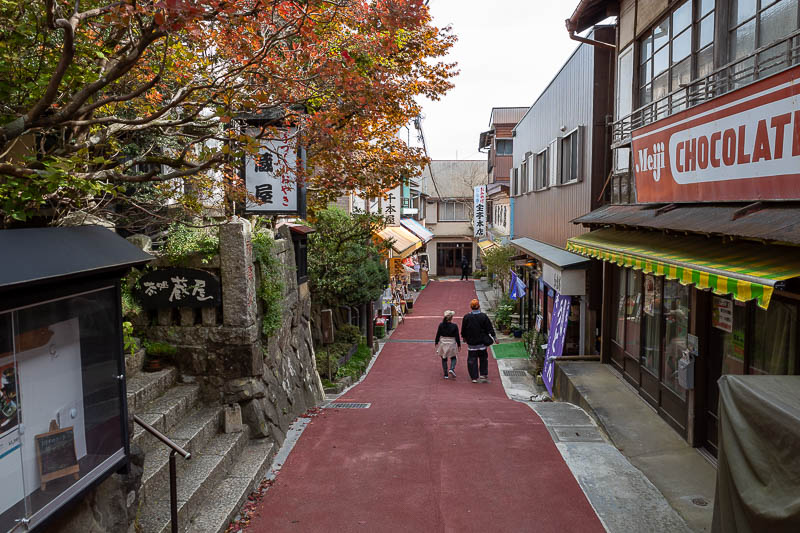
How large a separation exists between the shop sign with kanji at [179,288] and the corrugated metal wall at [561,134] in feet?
28.3

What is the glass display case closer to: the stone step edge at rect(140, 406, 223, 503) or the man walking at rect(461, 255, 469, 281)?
the stone step edge at rect(140, 406, 223, 503)

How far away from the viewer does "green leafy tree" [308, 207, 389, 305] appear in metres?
16.5

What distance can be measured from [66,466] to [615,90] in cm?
1184

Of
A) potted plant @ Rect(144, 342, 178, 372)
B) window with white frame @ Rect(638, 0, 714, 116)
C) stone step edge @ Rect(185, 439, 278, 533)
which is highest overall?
window with white frame @ Rect(638, 0, 714, 116)

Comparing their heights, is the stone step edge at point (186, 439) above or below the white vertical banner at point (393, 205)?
below

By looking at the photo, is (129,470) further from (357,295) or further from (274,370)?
(357,295)

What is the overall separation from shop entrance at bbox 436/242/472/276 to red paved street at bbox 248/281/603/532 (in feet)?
136

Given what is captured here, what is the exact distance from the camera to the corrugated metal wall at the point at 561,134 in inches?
538

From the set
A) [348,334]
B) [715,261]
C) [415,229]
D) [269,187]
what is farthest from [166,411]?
[415,229]

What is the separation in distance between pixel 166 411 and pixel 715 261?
Answer: 603cm

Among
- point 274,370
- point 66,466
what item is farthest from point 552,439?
point 66,466

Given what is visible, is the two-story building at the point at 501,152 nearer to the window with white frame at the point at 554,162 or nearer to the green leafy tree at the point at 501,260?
the green leafy tree at the point at 501,260

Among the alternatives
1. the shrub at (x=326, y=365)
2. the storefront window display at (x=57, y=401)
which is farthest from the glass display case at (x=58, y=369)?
the shrub at (x=326, y=365)

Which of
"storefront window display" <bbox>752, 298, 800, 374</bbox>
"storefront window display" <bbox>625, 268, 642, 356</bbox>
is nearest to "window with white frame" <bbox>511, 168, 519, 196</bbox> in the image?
"storefront window display" <bbox>625, 268, 642, 356</bbox>
